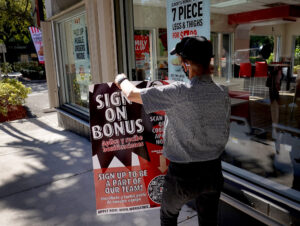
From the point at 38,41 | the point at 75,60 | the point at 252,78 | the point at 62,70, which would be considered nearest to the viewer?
the point at 75,60

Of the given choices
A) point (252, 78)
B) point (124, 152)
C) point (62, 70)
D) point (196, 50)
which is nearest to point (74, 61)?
point (62, 70)

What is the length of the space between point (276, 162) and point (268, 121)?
2079mm

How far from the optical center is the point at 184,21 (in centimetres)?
281

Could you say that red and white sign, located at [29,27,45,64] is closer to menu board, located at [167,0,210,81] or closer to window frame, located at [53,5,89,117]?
window frame, located at [53,5,89,117]

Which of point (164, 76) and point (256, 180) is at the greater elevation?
point (164, 76)

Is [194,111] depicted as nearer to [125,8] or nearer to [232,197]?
[232,197]

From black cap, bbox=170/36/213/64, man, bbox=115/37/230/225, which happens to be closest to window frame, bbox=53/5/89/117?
man, bbox=115/37/230/225

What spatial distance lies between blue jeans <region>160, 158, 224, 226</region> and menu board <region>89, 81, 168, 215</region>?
1.48 feet

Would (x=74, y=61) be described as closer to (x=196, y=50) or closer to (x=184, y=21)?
(x=184, y=21)

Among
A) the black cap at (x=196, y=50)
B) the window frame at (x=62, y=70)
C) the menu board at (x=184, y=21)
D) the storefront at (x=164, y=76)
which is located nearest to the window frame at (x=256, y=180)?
the storefront at (x=164, y=76)

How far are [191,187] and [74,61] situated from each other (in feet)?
16.3

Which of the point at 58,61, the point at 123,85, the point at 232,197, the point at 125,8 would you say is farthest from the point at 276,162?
the point at 58,61

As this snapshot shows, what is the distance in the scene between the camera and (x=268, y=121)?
5.44 m

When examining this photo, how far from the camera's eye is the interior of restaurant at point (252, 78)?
355 centimetres
